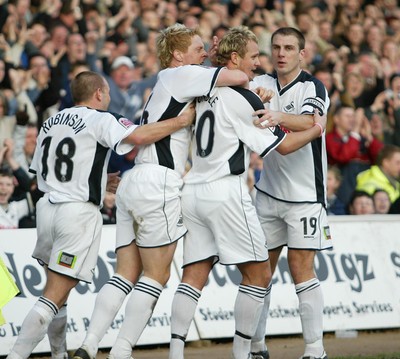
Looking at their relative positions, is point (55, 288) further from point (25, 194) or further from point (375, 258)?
point (375, 258)

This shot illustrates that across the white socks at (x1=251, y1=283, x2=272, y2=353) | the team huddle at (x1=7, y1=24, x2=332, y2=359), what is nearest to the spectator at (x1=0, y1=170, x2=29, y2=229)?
the team huddle at (x1=7, y1=24, x2=332, y2=359)

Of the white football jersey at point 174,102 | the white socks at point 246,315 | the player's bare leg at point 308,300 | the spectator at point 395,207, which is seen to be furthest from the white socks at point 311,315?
the spectator at point 395,207

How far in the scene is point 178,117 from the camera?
870 cm

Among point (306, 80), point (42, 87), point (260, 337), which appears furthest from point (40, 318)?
point (42, 87)

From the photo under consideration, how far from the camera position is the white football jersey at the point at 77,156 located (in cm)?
889

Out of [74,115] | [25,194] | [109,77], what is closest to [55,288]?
[74,115]

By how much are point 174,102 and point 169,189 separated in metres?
0.69

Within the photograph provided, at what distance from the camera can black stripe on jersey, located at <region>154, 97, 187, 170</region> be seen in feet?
28.7

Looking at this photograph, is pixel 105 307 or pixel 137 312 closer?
pixel 137 312

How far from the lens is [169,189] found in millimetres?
8688

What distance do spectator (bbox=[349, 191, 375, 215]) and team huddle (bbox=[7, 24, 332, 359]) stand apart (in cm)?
483

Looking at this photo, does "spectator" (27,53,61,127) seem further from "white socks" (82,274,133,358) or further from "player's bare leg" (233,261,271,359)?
"player's bare leg" (233,261,271,359)

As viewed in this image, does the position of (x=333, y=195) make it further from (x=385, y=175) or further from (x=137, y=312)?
(x=137, y=312)

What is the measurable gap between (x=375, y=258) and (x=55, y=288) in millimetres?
4742
